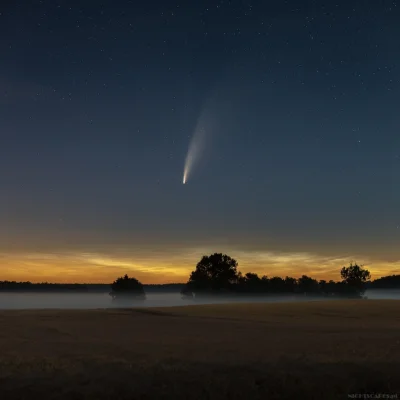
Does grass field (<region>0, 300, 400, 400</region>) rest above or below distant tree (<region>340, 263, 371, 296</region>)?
below

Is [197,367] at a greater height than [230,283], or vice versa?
[230,283]

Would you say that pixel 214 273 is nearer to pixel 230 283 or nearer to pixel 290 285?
pixel 230 283

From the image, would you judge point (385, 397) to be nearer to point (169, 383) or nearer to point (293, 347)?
point (169, 383)

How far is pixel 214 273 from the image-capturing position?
151250 millimetres

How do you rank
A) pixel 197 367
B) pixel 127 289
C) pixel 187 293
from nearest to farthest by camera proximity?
1. pixel 197 367
2. pixel 187 293
3. pixel 127 289

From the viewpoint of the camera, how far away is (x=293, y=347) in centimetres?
2255

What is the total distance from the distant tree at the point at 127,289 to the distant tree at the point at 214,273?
21385mm

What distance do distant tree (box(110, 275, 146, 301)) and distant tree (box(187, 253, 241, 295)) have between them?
842 inches

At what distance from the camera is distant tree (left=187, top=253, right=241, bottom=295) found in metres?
149

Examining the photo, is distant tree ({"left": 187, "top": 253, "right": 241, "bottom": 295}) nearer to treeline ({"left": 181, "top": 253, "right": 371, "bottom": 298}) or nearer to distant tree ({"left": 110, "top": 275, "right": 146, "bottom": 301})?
treeline ({"left": 181, "top": 253, "right": 371, "bottom": 298})

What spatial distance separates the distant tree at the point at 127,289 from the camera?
6478 inches

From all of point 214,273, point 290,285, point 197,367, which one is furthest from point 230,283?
point 197,367

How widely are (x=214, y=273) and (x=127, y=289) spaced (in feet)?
110

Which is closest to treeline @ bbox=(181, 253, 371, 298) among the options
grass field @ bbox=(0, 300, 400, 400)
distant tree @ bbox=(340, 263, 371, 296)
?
distant tree @ bbox=(340, 263, 371, 296)
